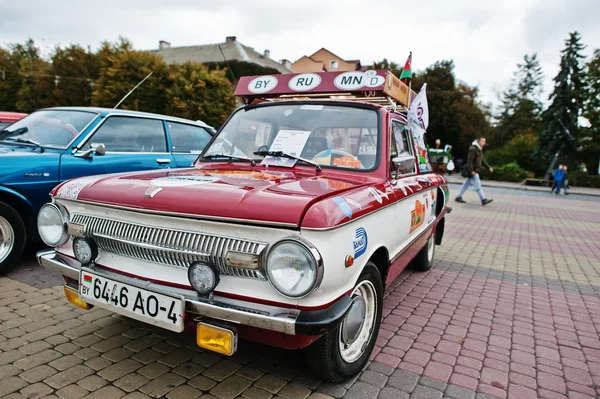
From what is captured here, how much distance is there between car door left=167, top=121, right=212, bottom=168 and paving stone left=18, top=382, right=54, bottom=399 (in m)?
3.68

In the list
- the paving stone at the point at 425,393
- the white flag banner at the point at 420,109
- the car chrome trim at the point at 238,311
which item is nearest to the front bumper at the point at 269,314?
the car chrome trim at the point at 238,311

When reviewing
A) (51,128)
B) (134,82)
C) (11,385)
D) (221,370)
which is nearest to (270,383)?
(221,370)

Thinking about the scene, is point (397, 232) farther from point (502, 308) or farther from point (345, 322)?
point (502, 308)

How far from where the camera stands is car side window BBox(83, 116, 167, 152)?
15.9ft

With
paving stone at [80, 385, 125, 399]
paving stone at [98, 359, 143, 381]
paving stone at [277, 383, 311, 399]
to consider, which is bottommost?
paving stone at [277, 383, 311, 399]

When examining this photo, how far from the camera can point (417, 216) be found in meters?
3.79

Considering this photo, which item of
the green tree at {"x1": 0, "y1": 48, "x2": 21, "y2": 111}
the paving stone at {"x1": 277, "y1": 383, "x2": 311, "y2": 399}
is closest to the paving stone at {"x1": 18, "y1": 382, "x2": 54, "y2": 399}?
the paving stone at {"x1": 277, "y1": 383, "x2": 311, "y2": 399}

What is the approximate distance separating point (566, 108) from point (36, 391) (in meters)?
40.5

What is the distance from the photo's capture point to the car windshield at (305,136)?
10.0ft

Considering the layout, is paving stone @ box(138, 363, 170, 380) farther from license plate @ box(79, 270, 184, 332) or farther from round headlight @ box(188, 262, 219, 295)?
round headlight @ box(188, 262, 219, 295)

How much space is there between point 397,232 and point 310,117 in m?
1.21

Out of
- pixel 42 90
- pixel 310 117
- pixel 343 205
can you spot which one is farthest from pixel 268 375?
pixel 42 90

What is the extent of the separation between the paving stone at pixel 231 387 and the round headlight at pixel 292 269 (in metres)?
0.89

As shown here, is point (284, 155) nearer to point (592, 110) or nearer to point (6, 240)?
point (6, 240)
